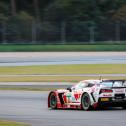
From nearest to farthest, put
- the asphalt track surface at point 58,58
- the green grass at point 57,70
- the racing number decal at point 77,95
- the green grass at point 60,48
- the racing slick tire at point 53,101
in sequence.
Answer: the racing number decal at point 77,95 → the racing slick tire at point 53,101 → the green grass at point 57,70 → the asphalt track surface at point 58,58 → the green grass at point 60,48

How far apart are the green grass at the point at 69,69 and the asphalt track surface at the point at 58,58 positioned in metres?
0.93

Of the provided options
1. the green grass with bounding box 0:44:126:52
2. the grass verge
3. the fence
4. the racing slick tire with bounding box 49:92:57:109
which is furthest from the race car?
the fence

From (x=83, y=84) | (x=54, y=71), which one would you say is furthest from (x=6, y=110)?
(x=54, y=71)

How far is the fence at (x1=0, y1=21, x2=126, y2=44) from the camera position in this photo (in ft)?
154

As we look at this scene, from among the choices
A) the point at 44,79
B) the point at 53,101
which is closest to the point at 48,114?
the point at 53,101

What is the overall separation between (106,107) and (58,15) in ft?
126

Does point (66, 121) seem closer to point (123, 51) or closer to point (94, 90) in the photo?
point (94, 90)

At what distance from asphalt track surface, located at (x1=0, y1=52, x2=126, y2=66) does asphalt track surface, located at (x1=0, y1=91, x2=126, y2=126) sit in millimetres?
18994

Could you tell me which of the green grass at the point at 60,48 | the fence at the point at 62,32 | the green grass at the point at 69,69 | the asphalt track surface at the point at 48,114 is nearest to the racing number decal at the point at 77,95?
the asphalt track surface at the point at 48,114

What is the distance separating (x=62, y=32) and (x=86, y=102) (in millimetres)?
30235

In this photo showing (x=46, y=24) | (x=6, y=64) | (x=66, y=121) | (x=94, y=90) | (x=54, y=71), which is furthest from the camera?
(x=46, y=24)

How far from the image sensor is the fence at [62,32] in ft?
154

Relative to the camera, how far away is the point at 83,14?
186 feet

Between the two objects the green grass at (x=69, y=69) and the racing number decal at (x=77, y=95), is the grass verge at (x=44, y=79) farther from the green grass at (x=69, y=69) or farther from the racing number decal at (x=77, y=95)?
the racing number decal at (x=77, y=95)
